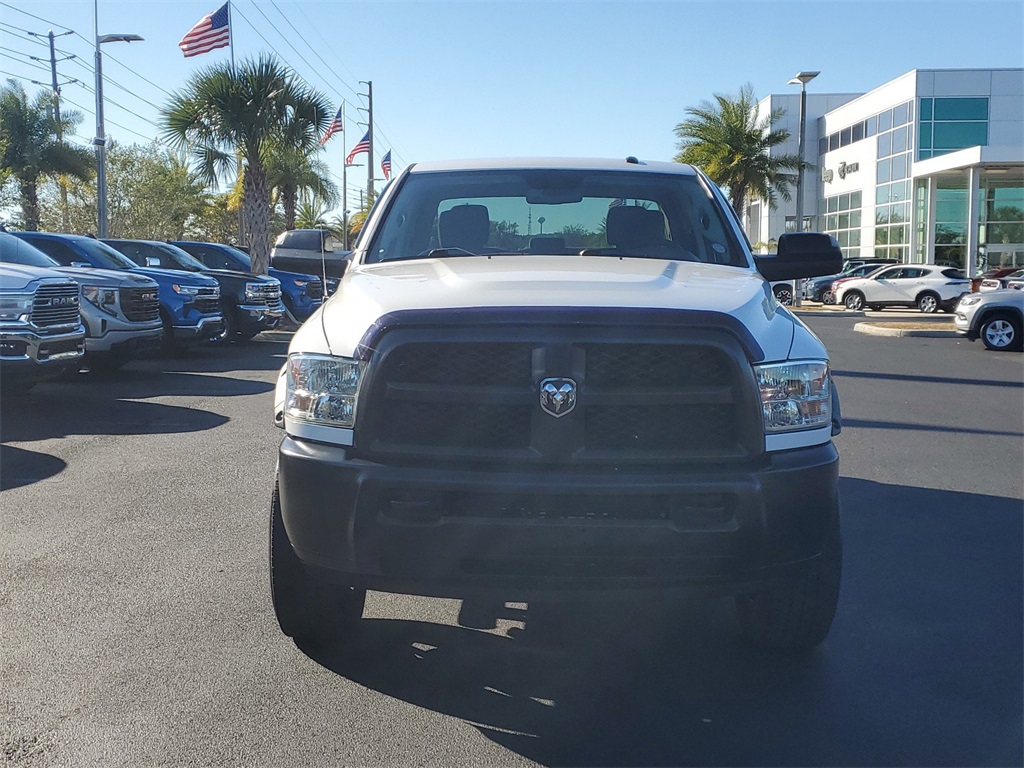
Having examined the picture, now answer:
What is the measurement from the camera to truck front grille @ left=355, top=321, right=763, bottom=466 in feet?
10.0

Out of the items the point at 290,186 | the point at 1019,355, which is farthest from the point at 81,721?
the point at 290,186

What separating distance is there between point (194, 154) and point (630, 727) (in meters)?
24.8

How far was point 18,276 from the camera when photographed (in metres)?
9.55

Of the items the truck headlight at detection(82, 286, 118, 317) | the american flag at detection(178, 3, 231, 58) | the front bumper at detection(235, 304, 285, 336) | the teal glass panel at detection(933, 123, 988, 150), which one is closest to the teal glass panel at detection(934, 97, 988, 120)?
the teal glass panel at detection(933, 123, 988, 150)

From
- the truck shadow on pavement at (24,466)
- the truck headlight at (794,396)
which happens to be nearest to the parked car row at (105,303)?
the truck shadow on pavement at (24,466)

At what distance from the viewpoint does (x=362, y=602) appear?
12.6 ft

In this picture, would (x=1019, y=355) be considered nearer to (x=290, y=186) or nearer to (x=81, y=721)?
(x=81, y=721)

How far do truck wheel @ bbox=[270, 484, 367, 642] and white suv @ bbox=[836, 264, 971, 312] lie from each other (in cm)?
3064

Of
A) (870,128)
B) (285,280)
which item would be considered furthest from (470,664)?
(870,128)

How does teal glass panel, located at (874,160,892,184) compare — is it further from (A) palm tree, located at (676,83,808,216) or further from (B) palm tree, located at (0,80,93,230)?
(B) palm tree, located at (0,80,93,230)

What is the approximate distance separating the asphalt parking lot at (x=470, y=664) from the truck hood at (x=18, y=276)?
12.0ft

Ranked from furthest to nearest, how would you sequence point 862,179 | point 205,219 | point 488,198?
point 205,219, point 862,179, point 488,198

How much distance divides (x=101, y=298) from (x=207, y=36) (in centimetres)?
1395

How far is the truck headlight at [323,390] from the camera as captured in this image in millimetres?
3160
